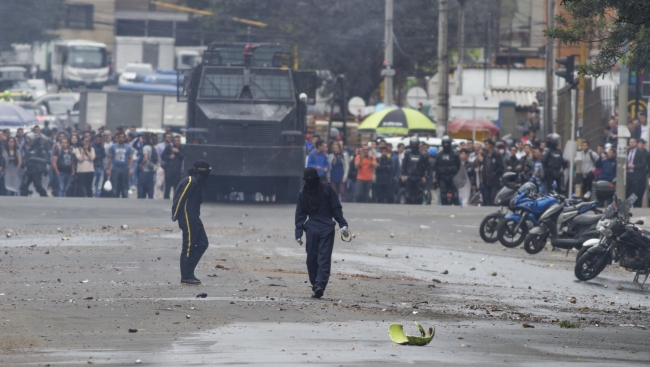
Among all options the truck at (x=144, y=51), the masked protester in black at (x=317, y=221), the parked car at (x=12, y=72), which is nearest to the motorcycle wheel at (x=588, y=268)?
the masked protester in black at (x=317, y=221)

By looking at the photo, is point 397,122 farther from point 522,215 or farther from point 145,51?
point 145,51

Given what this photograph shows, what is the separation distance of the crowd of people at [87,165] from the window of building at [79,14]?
45.9m

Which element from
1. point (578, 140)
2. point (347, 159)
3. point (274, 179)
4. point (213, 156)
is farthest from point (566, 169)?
point (213, 156)

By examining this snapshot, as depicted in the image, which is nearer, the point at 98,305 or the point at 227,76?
the point at 98,305

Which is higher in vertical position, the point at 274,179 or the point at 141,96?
the point at 141,96

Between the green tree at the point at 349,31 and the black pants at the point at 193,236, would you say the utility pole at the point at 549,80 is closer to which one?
the green tree at the point at 349,31

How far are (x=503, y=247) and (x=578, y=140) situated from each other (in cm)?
808

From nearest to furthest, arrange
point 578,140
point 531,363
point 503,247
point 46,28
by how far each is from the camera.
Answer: point 531,363
point 503,247
point 578,140
point 46,28

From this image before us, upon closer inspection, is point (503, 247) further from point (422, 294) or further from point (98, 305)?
point (98, 305)

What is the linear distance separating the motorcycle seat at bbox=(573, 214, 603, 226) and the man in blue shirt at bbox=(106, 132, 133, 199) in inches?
523

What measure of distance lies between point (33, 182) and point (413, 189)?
9.21m

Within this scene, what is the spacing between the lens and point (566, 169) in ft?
85.6

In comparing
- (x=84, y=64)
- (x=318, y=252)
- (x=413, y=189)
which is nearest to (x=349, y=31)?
(x=413, y=189)

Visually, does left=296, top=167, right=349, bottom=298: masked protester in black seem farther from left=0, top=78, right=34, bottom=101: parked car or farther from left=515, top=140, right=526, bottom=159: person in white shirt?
left=0, top=78, right=34, bottom=101: parked car
